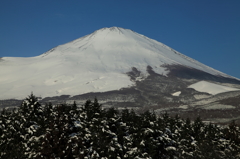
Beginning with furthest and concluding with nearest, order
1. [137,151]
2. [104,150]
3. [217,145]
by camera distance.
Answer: [217,145] → [137,151] → [104,150]

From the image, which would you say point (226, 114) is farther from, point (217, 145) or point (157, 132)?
point (157, 132)

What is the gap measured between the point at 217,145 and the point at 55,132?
34631 millimetres

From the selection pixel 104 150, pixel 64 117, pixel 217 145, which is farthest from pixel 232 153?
pixel 64 117

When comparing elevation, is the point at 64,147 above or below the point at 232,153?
above

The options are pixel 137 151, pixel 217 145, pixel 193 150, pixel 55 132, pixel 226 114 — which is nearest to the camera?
pixel 55 132

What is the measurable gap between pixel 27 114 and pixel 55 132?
10.3 metres

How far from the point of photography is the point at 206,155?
161ft

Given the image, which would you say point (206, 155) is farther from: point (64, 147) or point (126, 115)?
point (64, 147)

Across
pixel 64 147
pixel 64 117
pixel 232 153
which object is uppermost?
pixel 64 117

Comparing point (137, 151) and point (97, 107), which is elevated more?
point (97, 107)

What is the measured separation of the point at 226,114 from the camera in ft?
639

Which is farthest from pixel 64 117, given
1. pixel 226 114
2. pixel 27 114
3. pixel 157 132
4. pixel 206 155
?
pixel 226 114

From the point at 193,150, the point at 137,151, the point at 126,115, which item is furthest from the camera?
the point at 193,150

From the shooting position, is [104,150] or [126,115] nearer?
[104,150]
